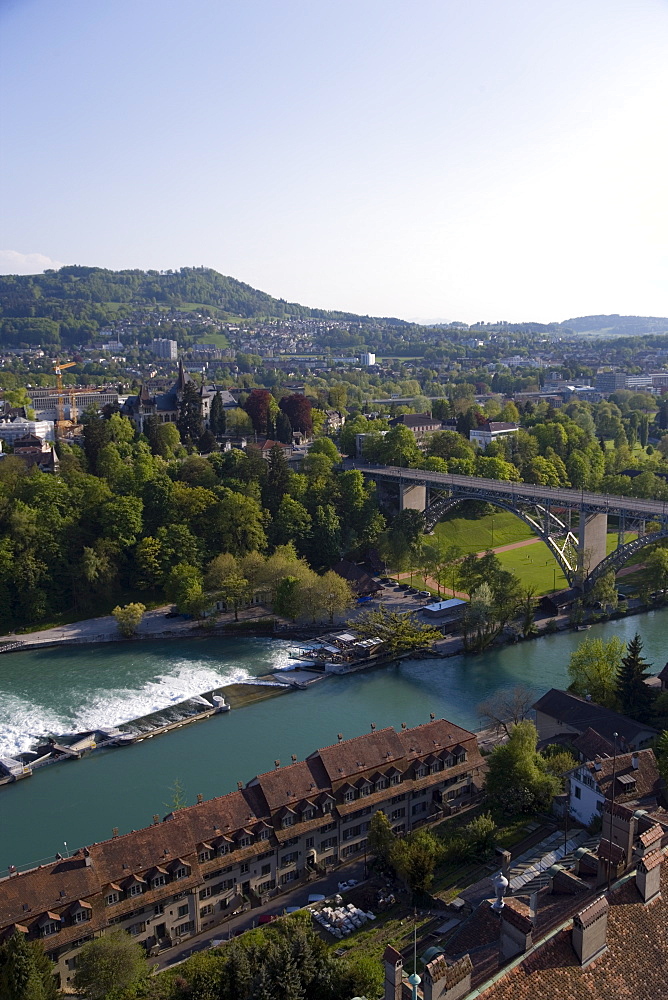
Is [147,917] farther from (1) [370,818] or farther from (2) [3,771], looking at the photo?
(2) [3,771]

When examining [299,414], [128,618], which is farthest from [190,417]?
[128,618]

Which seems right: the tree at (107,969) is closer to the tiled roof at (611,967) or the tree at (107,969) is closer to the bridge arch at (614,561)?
the tiled roof at (611,967)

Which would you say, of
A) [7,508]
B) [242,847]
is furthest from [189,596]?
[242,847]

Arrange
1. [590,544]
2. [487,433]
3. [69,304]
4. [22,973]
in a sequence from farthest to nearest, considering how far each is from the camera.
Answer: [69,304], [487,433], [590,544], [22,973]

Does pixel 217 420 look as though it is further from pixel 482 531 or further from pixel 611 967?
pixel 611 967

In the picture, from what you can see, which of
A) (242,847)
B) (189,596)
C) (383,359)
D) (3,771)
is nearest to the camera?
(242,847)

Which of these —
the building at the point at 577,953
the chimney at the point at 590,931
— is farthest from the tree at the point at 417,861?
the chimney at the point at 590,931

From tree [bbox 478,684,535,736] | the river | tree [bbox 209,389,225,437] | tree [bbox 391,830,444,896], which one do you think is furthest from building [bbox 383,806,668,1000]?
tree [bbox 209,389,225,437]
